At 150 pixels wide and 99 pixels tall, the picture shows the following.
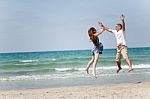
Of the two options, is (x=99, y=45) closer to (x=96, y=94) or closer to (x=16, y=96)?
(x=96, y=94)

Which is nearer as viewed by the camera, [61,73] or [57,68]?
[61,73]

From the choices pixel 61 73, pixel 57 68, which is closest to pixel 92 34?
pixel 61 73

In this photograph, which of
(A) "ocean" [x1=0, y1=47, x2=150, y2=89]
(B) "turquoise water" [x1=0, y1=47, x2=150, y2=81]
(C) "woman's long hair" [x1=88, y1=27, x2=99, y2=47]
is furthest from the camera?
(B) "turquoise water" [x1=0, y1=47, x2=150, y2=81]

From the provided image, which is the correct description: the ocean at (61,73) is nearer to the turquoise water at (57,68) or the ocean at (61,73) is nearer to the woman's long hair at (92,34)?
the turquoise water at (57,68)

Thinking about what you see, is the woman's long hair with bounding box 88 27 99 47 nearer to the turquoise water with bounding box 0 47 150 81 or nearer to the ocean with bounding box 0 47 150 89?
the ocean with bounding box 0 47 150 89

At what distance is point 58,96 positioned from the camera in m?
14.2

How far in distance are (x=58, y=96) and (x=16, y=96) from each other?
1.51m

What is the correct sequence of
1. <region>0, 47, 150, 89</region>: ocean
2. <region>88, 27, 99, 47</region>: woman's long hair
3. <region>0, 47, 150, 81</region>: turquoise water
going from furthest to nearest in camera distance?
<region>0, 47, 150, 81</region>: turquoise water
<region>0, 47, 150, 89</region>: ocean
<region>88, 27, 99, 47</region>: woman's long hair

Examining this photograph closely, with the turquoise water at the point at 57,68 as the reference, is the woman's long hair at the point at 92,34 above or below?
above

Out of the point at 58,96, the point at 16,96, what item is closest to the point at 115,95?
the point at 58,96

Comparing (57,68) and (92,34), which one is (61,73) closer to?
(57,68)

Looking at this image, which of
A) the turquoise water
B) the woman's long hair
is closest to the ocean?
the turquoise water

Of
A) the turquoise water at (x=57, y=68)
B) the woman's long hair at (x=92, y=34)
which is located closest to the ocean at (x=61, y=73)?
the turquoise water at (x=57, y=68)

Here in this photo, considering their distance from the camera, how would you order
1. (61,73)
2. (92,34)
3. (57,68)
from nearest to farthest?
1. (92,34)
2. (61,73)
3. (57,68)
